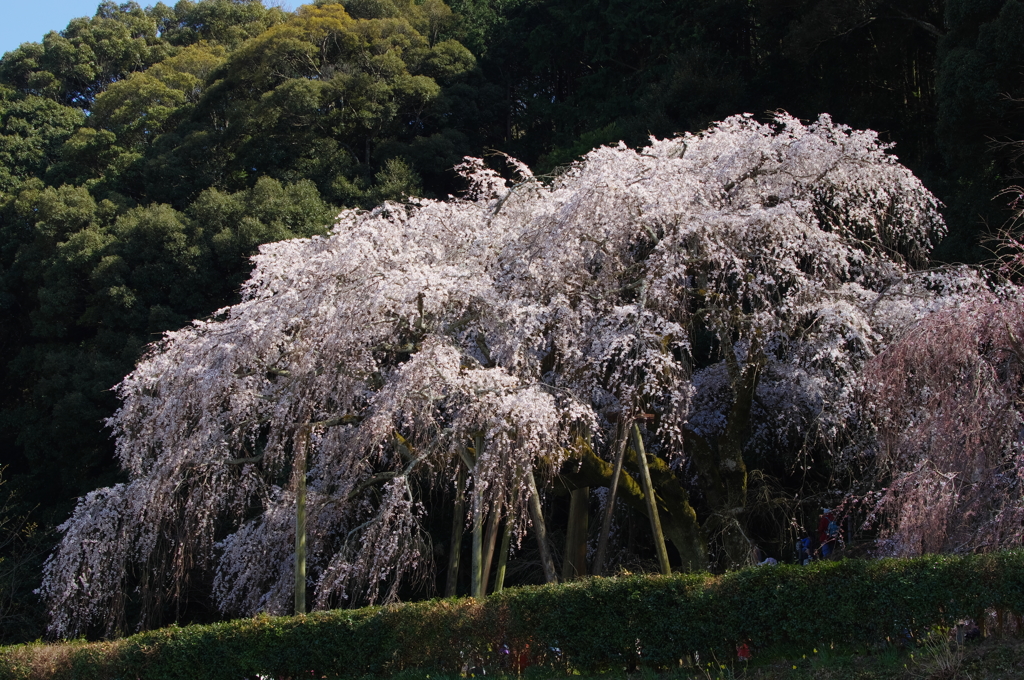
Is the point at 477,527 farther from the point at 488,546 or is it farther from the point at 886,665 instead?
the point at 886,665

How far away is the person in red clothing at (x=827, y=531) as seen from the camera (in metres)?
9.18

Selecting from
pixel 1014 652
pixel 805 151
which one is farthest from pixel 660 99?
pixel 1014 652

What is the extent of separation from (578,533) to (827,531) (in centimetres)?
272

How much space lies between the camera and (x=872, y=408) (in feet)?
28.0

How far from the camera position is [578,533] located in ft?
34.3

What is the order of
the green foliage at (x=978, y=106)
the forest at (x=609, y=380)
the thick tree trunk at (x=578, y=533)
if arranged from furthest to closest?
the green foliage at (x=978, y=106), the thick tree trunk at (x=578, y=533), the forest at (x=609, y=380)

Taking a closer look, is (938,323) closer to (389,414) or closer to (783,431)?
(783,431)

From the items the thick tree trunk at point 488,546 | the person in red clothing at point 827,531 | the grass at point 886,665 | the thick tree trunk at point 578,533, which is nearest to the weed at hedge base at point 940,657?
the grass at point 886,665

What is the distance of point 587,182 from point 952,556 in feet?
17.3

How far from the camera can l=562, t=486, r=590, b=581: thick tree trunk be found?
1025 centimetres

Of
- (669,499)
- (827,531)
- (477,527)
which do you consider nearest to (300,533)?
(477,527)

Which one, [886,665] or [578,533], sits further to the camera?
[578,533]

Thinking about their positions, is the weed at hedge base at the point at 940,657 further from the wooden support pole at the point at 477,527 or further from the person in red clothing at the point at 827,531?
the wooden support pole at the point at 477,527

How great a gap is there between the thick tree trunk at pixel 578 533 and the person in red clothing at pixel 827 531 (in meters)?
2.53
